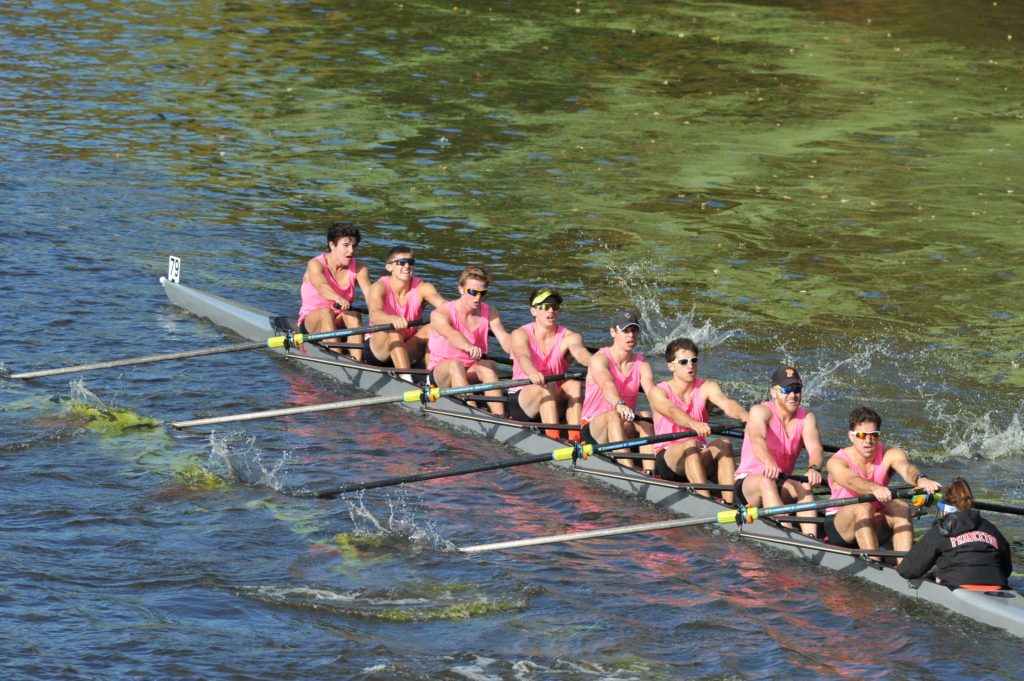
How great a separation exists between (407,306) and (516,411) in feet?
8.23

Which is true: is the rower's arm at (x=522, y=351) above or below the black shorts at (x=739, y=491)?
above

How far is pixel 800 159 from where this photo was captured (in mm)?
26656

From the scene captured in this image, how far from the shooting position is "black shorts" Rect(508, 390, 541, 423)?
1461 centimetres

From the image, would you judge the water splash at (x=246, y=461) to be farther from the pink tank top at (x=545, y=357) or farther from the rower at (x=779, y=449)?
the rower at (x=779, y=449)

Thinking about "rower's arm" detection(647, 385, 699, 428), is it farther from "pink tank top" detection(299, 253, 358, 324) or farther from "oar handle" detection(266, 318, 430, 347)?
"pink tank top" detection(299, 253, 358, 324)

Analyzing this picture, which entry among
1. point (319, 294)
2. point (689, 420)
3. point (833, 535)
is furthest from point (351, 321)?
point (833, 535)

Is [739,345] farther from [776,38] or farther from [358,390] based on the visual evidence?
[776,38]

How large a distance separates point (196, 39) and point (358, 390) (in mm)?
20064

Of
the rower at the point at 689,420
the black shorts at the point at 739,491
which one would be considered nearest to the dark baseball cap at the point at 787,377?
the rower at the point at 689,420

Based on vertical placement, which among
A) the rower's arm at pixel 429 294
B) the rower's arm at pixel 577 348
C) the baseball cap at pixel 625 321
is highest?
the baseball cap at pixel 625 321

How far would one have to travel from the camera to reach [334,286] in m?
17.3

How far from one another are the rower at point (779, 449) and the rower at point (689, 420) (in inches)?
15.3

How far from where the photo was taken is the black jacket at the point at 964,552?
10.7 metres

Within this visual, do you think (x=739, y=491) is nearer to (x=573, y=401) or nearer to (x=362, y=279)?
(x=573, y=401)
